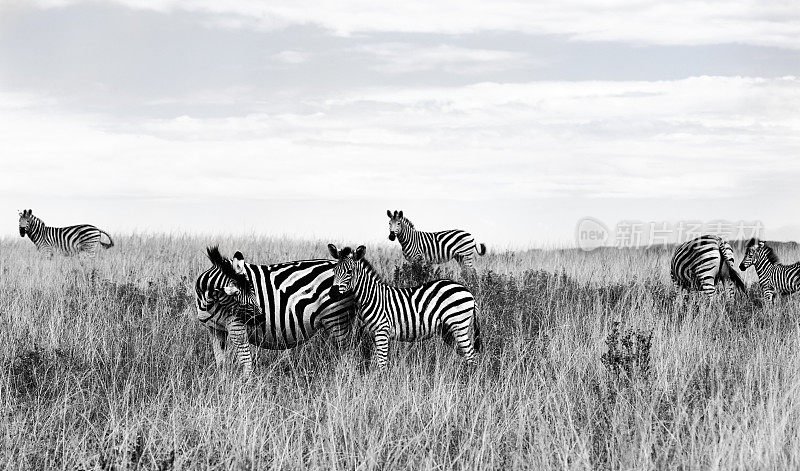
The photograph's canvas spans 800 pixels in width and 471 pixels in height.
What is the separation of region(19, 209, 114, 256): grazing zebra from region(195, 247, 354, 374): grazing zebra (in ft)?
45.0

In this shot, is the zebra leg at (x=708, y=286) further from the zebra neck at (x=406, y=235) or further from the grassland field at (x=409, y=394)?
the zebra neck at (x=406, y=235)

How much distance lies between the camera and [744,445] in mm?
5227

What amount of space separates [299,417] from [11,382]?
132 inches

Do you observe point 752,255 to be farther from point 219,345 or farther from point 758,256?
point 219,345

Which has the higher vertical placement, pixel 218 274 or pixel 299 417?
pixel 218 274

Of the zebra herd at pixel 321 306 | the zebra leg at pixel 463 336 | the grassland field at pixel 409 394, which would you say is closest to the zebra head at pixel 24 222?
the grassland field at pixel 409 394

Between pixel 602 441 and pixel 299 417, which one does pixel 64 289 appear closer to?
pixel 299 417

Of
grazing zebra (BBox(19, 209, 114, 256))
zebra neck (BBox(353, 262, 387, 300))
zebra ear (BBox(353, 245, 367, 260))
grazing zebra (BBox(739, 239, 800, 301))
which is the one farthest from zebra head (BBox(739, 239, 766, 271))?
grazing zebra (BBox(19, 209, 114, 256))

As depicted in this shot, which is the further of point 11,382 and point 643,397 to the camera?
point 11,382

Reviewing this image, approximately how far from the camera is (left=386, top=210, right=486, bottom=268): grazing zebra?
17.6 metres

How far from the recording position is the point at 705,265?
44.7ft

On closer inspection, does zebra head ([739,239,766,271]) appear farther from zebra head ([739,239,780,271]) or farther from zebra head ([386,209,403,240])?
zebra head ([386,209,403,240])

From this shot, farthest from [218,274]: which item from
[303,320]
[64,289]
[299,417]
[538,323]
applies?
[64,289]

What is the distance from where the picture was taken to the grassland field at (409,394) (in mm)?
5219
